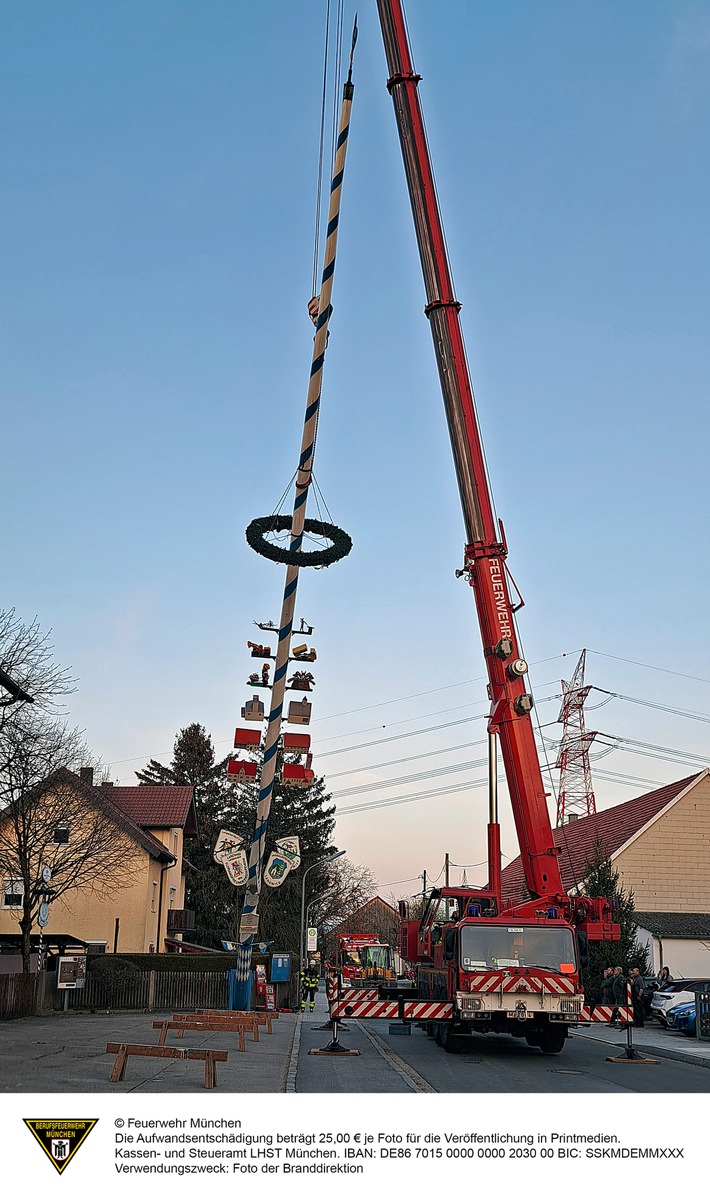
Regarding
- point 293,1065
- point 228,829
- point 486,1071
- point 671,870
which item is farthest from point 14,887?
point 228,829

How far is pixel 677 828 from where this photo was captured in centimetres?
4128

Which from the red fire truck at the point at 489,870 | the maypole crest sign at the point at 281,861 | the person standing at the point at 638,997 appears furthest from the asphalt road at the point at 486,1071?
the maypole crest sign at the point at 281,861

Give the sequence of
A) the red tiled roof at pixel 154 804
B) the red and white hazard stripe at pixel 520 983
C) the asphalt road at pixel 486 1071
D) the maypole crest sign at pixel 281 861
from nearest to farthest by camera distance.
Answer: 1. the asphalt road at pixel 486 1071
2. the red and white hazard stripe at pixel 520 983
3. the maypole crest sign at pixel 281 861
4. the red tiled roof at pixel 154 804

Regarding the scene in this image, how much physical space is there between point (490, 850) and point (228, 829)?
2182 inches

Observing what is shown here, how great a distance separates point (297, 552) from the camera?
738 inches

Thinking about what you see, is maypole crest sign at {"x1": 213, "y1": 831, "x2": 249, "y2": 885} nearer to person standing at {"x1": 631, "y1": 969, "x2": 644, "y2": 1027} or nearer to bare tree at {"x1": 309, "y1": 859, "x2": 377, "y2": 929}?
person standing at {"x1": 631, "y1": 969, "x2": 644, "y2": 1027}

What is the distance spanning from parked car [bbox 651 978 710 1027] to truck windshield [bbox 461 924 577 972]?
1169 centimetres

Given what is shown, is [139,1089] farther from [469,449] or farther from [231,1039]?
[469,449]

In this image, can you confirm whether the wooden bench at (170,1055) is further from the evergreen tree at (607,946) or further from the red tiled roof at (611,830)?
the red tiled roof at (611,830)
